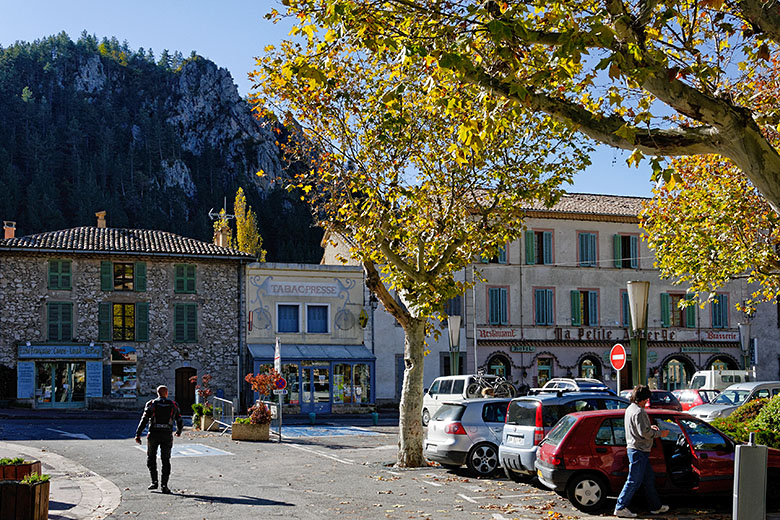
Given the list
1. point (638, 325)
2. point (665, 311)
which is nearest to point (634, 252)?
point (665, 311)

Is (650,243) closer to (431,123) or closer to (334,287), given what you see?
(431,123)

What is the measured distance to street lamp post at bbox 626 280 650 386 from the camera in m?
15.5

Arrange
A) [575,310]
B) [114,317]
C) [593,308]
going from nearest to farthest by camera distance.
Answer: [114,317]
[575,310]
[593,308]

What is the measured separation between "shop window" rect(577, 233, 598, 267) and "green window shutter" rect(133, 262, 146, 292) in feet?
69.5

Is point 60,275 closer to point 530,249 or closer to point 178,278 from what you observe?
point 178,278

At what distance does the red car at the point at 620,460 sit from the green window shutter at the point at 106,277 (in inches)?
1127

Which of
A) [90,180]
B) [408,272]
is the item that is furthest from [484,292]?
[90,180]

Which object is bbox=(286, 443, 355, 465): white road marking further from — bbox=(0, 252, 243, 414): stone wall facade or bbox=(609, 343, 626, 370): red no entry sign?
bbox=(0, 252, 243, 414): stone wall facade

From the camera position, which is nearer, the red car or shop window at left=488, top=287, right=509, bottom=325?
the red car

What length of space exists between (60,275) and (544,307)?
22.5 meters

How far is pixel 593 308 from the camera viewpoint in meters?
42.5

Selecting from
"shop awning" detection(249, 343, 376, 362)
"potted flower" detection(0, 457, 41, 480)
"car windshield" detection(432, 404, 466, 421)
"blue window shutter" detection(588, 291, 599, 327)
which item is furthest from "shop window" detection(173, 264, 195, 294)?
"potted flower" detection(0, 457, 41, 480)

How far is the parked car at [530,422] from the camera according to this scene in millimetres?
13875

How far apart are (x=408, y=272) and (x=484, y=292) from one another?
24430 millimetres
